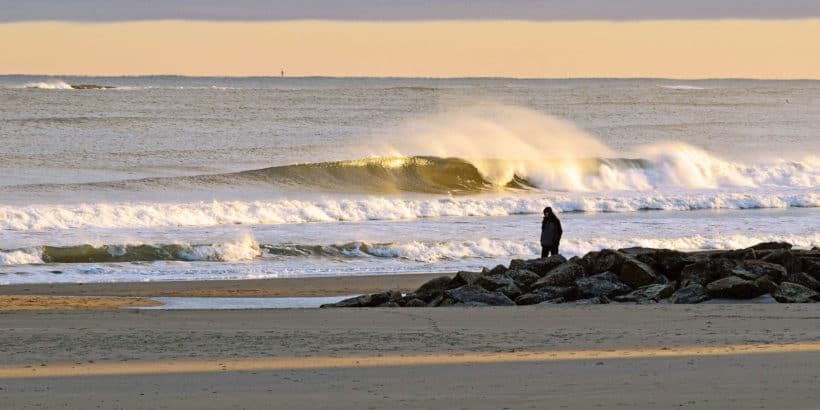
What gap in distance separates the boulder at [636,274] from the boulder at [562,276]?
0.46 m

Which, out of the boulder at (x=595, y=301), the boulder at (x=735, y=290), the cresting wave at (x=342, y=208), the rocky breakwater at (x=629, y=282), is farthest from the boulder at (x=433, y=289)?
the cresting wave at (x=342, y=208)

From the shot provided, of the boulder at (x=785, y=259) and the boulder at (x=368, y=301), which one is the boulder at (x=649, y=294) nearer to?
the boulder at (x=785, y=259)

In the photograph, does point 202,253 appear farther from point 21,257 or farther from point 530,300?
point 530,300

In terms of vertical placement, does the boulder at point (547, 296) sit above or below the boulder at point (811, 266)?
below

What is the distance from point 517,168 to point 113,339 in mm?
28319

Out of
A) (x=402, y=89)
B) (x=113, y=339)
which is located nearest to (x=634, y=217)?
(x=113, y=339)

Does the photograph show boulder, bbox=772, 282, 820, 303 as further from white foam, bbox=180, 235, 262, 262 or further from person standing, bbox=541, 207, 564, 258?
white foam, bbox=180, 235, 262, 262

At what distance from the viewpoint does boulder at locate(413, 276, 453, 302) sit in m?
13.8

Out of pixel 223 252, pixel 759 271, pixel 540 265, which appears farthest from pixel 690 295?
pixel 223 252

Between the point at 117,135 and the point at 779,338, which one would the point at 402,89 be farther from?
the point at 779,338

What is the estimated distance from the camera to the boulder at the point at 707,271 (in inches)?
536

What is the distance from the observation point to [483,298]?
43.5 feet

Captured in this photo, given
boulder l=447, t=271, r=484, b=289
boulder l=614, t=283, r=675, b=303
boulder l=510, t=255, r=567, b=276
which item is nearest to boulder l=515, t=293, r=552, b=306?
boulder l=447, t=271, r=484, b=289

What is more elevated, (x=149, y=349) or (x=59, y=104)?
(x=59, y=104)
